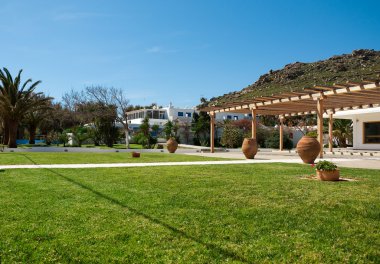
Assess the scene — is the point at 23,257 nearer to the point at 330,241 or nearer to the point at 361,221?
the point at 330,241

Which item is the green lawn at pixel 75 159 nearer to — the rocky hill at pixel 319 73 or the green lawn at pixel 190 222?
the green lawn at pixel 190 222

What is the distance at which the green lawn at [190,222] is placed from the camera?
427 cm

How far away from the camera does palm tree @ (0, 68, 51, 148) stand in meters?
29.7

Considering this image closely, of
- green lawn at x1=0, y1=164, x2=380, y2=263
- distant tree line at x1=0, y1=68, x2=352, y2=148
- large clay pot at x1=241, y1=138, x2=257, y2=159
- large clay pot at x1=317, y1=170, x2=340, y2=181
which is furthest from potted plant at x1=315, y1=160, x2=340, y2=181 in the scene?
distant tree line at x1=0, y1=68, x2=352, y2=148

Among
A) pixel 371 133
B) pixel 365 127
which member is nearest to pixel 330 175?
pixel 371 133

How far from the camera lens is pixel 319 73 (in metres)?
70.6

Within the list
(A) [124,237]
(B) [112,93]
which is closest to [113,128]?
(B) [112,93]

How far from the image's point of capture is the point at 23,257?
4133 mm

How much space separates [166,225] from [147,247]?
2.68 feet

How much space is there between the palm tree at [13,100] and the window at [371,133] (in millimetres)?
26245

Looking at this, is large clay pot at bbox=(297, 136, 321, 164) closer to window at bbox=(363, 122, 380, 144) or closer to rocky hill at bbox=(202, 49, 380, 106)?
window at bbox=(363, 122, 380, 144)

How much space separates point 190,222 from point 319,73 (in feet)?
232

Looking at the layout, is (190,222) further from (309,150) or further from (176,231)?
(309,150)

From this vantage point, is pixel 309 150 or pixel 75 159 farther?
pixel 75 159
